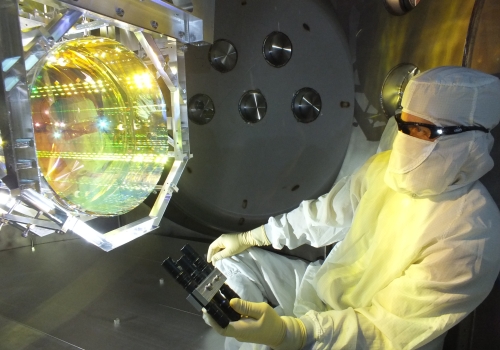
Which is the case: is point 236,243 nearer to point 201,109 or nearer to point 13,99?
point 201,109

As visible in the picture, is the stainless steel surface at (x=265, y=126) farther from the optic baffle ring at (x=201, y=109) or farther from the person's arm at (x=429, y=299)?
the person's arm at (x=429, y=299)

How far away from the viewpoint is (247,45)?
157 centimetres

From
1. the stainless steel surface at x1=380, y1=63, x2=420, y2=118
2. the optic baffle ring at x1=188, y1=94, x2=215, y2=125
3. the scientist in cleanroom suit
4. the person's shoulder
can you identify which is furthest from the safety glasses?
the optic baffle ring at x1=188, y1=94, x2=215, y2=125

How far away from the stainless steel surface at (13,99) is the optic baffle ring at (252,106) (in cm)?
96

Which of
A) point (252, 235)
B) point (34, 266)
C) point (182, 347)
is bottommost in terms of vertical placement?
point (182, 347)

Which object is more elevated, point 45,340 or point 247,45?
point 247,45

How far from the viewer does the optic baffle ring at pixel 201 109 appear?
62.6 inches

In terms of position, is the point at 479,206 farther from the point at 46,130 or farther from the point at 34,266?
the point at 34,266

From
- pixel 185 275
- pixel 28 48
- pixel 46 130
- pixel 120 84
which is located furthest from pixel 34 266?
pixel 28 48

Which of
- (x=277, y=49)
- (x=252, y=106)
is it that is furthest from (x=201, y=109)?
(x=277, y=49)

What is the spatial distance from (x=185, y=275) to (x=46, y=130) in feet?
2.01

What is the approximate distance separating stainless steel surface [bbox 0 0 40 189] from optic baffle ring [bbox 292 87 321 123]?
1081mm

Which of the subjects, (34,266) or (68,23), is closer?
(68,23)

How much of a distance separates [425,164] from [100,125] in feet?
3.17
